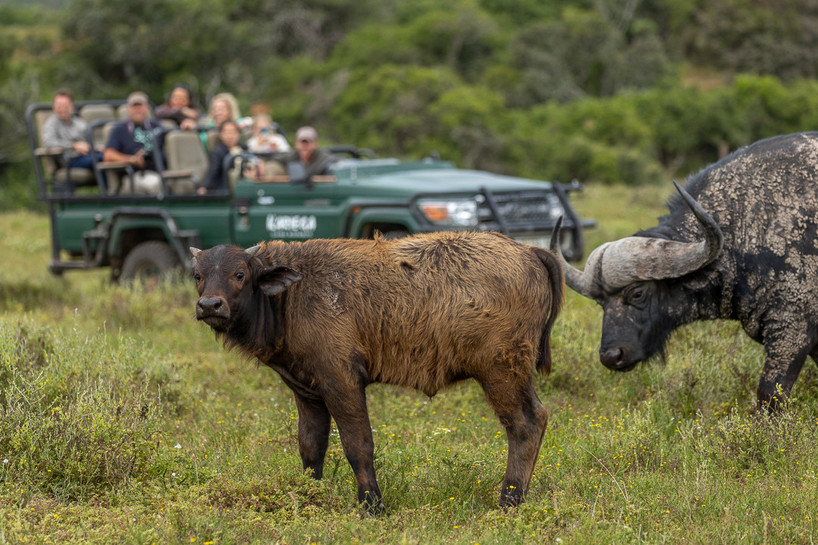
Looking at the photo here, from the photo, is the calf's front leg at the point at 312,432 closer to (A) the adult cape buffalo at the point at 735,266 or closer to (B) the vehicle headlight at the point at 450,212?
(A) the adult cape buffalo at the point at 735,266

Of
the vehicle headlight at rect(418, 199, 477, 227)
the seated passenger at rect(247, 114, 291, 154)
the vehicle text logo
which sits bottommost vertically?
the vehicle text logo

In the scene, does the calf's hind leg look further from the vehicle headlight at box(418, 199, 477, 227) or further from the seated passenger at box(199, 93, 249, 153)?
the seated passenger at box(199, 93, 249, 153)

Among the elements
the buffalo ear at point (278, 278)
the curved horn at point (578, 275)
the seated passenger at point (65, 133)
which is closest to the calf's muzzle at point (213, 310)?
the buffalo ear at point (278, 278)

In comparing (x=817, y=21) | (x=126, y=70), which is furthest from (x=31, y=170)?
(x=817, y=21)

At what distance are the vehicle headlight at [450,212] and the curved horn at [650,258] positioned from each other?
3.64 metres

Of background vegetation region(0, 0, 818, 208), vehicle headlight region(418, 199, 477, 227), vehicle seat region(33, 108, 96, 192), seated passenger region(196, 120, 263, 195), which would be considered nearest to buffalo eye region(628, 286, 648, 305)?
vehicle headlight region(418, 199, 477, 227)

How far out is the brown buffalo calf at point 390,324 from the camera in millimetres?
5406

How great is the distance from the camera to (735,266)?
6355mm

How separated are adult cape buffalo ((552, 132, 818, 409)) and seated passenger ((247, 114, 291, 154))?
21.8 feet

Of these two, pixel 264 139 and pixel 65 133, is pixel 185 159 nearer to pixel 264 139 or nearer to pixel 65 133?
pixel 264 139

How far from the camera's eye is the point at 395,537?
492cm

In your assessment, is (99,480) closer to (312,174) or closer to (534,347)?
(534,347)

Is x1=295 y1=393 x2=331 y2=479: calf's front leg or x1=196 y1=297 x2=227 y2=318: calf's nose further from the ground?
x1=196 y1=297 x2=227 y2=318: calf's nose

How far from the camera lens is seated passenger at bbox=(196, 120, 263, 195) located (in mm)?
11570
